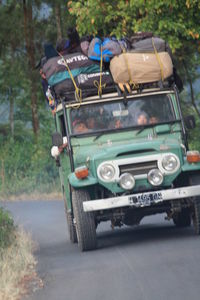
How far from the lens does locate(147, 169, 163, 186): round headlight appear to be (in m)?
13.0

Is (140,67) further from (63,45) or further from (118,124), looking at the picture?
(63,45)

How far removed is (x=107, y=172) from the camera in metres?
13.0

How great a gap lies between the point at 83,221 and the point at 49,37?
1080 inches

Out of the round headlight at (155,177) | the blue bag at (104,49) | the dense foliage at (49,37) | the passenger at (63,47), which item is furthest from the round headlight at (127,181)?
the dense foliage at (49,37)

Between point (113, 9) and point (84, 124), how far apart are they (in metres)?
8.30

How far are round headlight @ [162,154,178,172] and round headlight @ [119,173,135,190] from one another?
484mm

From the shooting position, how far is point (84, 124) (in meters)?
14.3

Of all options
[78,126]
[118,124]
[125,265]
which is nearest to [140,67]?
[118,124]

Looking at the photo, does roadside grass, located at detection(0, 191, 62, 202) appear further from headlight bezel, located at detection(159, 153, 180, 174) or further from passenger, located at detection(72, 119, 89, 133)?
headlight bezel, located at detection(159, 153, 180, 174)

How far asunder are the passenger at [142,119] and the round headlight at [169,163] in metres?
1.24

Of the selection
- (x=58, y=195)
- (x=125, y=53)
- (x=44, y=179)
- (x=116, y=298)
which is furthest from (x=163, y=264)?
(x=44, y=179)

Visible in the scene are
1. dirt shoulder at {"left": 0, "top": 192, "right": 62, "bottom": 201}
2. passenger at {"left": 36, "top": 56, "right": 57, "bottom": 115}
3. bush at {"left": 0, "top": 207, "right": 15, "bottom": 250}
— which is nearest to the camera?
bush at {"left": 0, "top": 207, "right": 15, "bottom": 250}

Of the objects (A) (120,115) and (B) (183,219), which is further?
(B) (183,219)

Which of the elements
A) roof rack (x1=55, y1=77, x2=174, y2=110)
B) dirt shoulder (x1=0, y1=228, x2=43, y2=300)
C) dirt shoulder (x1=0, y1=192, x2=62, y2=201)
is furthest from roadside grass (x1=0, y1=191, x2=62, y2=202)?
dirt shoulder (x1=0, y1=228, x2=43, y2=300)
